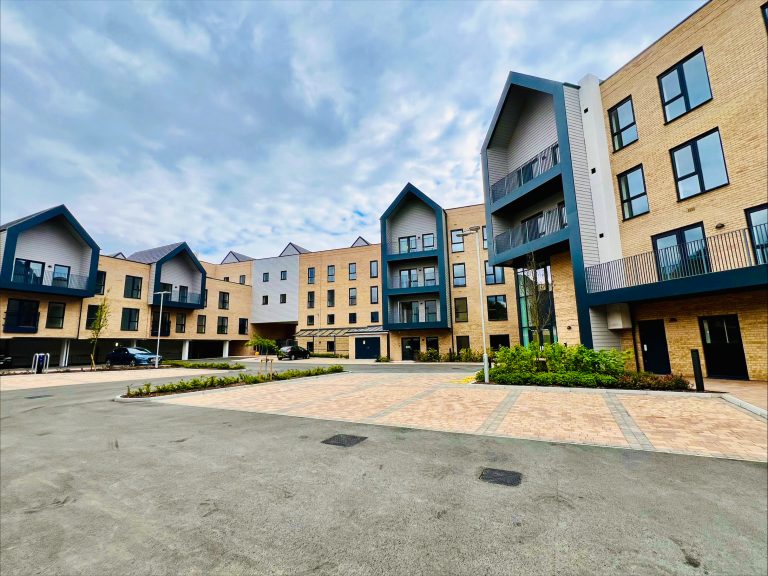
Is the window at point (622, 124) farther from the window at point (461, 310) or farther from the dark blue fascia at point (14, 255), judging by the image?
the dark blue fascia at point (14, 255)

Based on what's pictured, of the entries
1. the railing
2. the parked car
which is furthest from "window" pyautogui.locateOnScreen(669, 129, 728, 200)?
the railing

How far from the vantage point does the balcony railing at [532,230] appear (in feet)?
56.4

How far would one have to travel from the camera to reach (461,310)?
32.5 metres

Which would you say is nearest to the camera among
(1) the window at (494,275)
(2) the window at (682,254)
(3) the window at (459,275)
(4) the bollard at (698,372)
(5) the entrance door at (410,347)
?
(4) the bollard at (698,372)

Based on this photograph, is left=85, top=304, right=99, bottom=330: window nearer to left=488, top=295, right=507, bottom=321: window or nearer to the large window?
the large window

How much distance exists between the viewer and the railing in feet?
85.7

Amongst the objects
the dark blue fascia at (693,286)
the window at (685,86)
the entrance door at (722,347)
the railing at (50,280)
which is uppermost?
the window at (685,86)

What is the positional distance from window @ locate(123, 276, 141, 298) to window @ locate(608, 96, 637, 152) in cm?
4122

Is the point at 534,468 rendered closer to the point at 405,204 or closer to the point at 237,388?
the point at 237,388

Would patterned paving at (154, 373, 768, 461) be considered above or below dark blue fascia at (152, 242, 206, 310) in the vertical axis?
below

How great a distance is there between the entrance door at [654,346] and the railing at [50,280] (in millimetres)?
39764

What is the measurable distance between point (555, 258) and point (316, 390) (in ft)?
45.1

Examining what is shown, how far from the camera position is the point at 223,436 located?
22.3ft

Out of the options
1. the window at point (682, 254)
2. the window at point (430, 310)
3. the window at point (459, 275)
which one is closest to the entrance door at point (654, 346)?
the window at point (682, 254)
